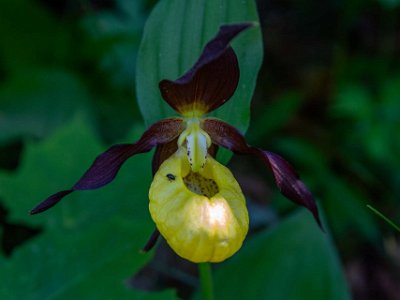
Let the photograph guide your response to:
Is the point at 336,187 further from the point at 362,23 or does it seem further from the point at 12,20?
the point at 12,20

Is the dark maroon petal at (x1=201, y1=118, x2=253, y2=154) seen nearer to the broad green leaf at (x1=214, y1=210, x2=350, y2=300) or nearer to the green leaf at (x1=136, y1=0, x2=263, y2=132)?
the green leaf at (x1=136, y1=0, x2=263, y2=132)

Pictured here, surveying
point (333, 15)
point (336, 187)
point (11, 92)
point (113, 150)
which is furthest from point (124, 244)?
point (333, 15)

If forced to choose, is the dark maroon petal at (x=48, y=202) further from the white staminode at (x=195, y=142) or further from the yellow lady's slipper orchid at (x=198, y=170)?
the white staminode at (x=195, y=142)

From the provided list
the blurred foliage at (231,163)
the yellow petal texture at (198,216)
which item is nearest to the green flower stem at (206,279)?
the blurred foliage at (231,163)

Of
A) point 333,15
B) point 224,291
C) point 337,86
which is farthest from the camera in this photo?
point 333,15

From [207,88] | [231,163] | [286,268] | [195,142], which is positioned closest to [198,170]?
[195,142]

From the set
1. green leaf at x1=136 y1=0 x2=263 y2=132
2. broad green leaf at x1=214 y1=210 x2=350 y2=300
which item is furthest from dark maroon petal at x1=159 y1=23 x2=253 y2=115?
broad green leaf at x1=214 y1=210 x2=350 y2=300
